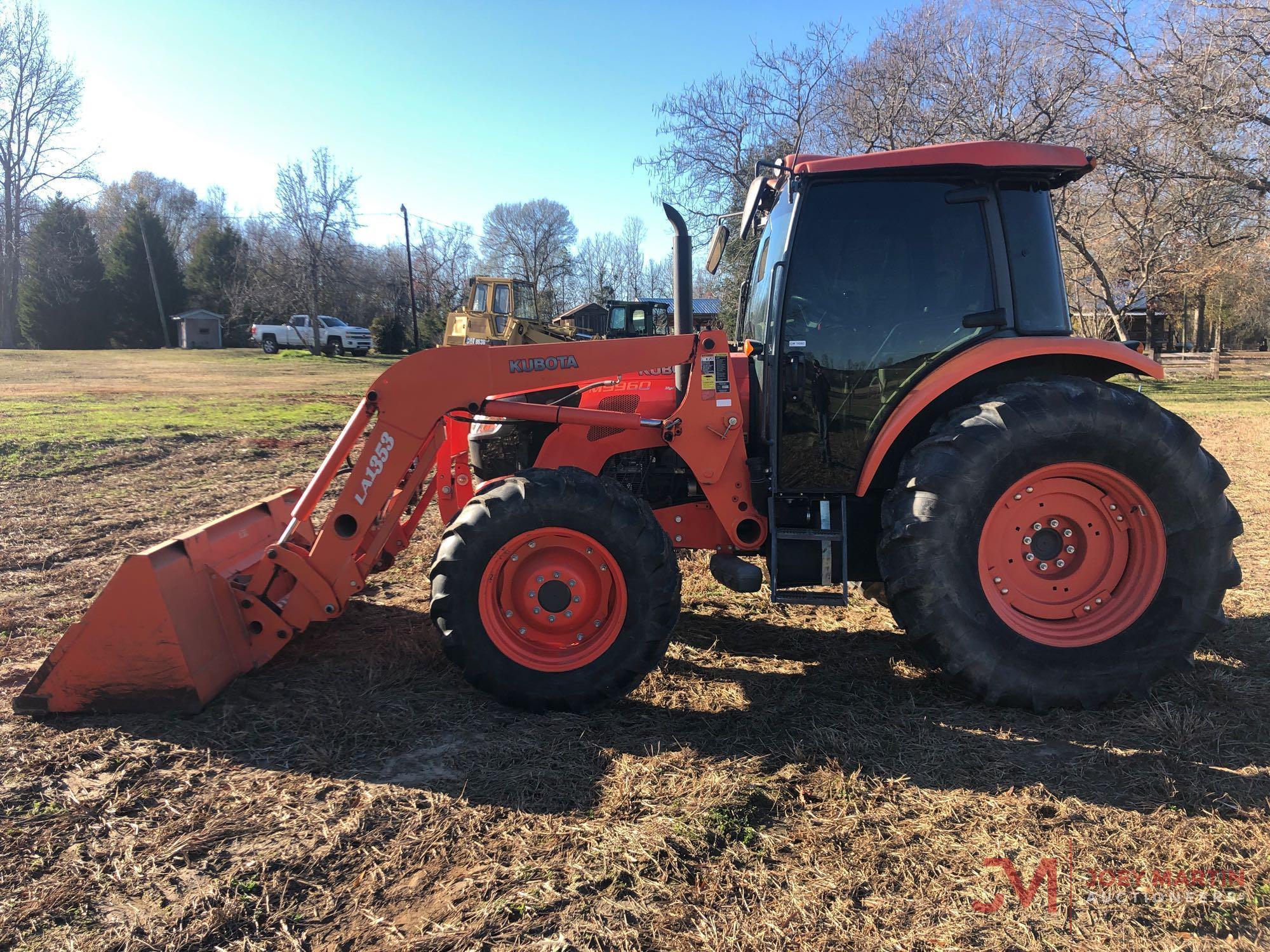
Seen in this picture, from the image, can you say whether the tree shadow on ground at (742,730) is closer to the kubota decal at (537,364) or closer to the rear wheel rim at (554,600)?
the rear wheel rim at (554,600)

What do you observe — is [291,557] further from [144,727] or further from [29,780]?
[29,780]

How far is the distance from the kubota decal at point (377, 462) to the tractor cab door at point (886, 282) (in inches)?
78.7

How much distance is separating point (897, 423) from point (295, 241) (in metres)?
49.2

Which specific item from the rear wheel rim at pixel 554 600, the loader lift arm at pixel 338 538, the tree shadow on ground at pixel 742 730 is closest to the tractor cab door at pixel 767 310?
the loader lift arm at pixel 338 538

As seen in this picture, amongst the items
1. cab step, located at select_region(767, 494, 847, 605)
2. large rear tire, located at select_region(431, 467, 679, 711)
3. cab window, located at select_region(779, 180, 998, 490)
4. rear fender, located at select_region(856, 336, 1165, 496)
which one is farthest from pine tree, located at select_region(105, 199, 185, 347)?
rear fender, located at select_region(856, 336, 1165, 496)

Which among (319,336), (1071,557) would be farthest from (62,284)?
(1071,557)

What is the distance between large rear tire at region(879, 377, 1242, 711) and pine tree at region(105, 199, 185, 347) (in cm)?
5583

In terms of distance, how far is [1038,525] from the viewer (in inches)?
136

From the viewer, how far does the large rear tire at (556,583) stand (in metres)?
3.30

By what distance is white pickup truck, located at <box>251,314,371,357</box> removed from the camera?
3988cm

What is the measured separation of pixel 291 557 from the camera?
11.3 feet

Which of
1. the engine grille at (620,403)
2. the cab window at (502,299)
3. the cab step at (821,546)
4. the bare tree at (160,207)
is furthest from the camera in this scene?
the bare tree at (160,207)

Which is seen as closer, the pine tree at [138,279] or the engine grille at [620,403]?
the engine grille at [620,403]

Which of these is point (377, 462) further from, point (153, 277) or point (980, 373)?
point (153, 277)
